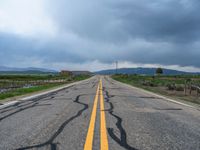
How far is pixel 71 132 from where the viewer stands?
5148mm

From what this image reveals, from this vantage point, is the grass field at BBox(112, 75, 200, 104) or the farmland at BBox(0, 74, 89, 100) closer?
the grass field at BBox(112, 75, 200, 104)

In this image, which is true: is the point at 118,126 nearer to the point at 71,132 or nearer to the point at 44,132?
the point at 71,132

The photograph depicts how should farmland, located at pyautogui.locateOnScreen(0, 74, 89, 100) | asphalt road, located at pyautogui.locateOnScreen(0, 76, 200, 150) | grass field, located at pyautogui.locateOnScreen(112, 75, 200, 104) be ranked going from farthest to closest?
farmland, located at pyautogui.locateOnScreen(0, 74, 89, 100), grass field, located at pyautogui.locateOnScreen(112, 75, 200, 104), asphalt road, located at pyautogui.locateOnScreen(0, 76, 200, 150)

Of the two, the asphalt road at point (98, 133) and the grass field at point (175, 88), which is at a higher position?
the asphalt road at point (98, 133)

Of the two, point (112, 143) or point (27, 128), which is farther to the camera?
point (27, 128)

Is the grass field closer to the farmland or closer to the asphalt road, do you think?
the asphalt road

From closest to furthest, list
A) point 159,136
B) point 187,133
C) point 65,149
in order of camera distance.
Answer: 1. point 65,149
2. point 159,136
3. point 187,133

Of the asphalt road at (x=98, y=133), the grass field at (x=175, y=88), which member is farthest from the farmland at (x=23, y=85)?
the grass field at (x=175, y=88)

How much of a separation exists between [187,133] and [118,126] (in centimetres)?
172

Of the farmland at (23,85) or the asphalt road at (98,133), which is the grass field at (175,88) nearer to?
the asphalt road at (98,133)

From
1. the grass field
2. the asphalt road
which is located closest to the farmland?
the asphalt road

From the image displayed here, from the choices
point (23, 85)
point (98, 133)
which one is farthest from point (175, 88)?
point (23, 85)

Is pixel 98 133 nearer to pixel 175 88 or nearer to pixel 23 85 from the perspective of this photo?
pixel 175 88

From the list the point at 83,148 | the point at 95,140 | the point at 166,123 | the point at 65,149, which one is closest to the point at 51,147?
the point at 65,149
